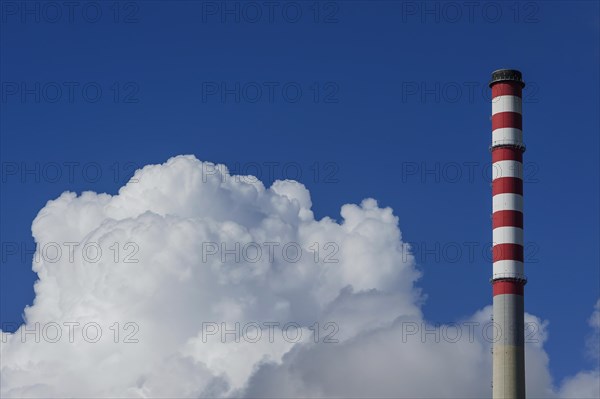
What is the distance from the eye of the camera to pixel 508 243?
292 ft

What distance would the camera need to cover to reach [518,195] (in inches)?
3553

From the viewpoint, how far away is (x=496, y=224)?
295ft

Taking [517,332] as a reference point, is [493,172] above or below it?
above

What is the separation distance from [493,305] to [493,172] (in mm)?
9286

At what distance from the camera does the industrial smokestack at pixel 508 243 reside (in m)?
87.7

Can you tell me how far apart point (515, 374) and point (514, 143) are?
15958mm

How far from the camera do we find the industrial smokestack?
3452 inches

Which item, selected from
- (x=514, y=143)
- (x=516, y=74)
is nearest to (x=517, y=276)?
(x=514, y=143)

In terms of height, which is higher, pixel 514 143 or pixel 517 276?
pixel 514 143

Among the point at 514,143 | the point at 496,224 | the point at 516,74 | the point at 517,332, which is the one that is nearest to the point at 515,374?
the point at 517,332

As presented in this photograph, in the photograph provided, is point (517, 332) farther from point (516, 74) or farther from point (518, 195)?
point (516, 74)

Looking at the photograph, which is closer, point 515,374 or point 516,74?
point 515,374

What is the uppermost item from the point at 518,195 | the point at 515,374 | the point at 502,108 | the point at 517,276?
the point at 502,108

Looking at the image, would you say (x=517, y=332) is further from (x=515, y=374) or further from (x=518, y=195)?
(x=518, y=195)
